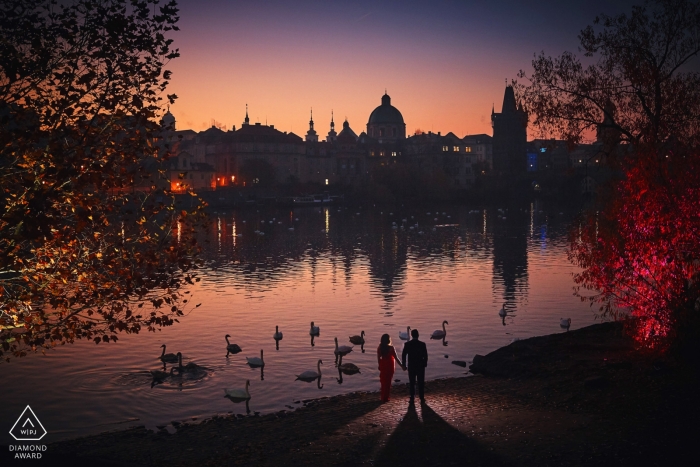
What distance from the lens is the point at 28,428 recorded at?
19234 mm

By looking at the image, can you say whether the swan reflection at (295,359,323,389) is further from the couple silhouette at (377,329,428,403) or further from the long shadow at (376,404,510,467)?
the long shadow at (376,404,510,467)

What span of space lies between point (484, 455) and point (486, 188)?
141 m

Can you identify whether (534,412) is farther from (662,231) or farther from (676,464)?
(662,231)

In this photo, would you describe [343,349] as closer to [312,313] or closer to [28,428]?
[312,313]

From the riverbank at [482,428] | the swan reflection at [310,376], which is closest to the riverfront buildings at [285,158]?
the swan reflection at [310,376]

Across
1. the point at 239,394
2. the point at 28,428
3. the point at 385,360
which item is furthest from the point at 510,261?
the point at 28,428

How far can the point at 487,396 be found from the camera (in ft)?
59.2

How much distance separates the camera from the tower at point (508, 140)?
586 ft

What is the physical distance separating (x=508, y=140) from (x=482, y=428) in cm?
17618

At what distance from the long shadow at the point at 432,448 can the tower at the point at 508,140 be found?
165 m

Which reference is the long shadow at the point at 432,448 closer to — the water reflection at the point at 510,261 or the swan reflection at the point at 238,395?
the swan reflection at the point at 238,395

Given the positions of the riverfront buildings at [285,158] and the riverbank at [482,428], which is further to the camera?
the riverfront buildings at [285,158]

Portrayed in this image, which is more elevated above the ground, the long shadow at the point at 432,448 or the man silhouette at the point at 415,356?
the man silhouette at the point at 415,356

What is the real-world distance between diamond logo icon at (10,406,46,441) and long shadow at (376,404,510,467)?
9.84 m
